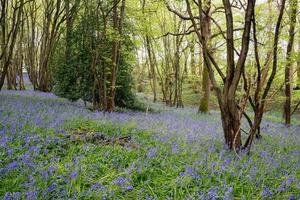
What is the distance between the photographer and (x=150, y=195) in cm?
371

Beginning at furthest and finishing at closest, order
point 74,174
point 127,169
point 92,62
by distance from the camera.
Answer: point 92,62
point 127,169
point 74,174

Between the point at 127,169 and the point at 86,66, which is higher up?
the point at 86,66

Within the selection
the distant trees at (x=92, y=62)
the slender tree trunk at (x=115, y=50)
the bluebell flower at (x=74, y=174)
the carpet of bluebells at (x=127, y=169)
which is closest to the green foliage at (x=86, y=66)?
the distant trees at (x=92, y=62)

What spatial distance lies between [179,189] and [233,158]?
195 centimetres

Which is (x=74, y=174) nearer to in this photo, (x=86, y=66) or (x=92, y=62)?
(x=92, y=62)

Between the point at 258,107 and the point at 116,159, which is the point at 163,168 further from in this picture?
the point at 258,107

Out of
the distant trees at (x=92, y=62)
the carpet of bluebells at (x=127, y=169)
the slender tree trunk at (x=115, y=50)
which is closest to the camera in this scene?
the carpet of bluebells at (x=127, y=169)

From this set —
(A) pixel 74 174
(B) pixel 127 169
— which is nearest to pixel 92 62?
(B) pixel 127 169

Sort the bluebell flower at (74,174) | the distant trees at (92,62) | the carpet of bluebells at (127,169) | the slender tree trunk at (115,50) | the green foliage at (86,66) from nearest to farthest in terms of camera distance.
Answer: the carpet of bluebells at (127,169) < the bluebell flower at (74,174) < the slender tree trunk at (115,50) < the distant trees at (92,62) < the green foliage at (86,66)

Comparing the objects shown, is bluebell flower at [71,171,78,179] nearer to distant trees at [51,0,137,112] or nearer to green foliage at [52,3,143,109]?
distant trees at [51,0,137,112]

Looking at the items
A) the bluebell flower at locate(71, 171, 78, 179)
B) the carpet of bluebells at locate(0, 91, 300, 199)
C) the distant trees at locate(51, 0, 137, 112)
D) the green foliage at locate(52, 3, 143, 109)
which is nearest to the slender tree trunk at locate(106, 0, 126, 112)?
the distant trees at locate(51, 0, 137, 112)

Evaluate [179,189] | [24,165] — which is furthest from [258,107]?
[24,165]

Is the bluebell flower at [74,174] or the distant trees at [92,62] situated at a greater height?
the distant trees at [92,62]

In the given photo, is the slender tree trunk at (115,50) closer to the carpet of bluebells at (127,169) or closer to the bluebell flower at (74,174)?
the carpet of bluebells at (127,169)
